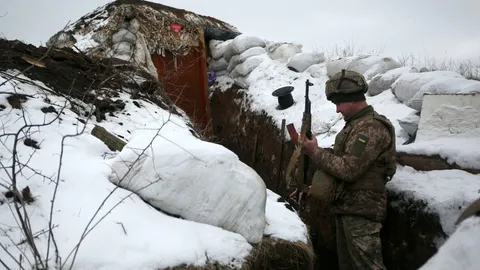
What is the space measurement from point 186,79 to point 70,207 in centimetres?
463

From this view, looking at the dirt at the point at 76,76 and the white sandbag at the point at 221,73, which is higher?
the dirt at the point at 76,76

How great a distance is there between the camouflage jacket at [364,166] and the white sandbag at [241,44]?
4.36 metres

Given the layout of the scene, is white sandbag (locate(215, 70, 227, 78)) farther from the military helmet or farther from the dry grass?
the dry grass

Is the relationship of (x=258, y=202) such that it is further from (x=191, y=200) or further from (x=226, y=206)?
(x=191, y=200)

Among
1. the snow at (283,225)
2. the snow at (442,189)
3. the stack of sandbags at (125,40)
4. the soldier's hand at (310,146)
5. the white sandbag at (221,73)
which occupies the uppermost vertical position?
the stack of sandbags at (125,40)

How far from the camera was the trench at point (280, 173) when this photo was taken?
2081 millimetres

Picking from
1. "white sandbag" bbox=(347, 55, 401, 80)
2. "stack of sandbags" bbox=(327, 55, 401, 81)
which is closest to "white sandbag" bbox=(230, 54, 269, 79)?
"stack of sandbags" bbox=(327, 55, 401, 81)

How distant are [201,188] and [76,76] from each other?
217cm

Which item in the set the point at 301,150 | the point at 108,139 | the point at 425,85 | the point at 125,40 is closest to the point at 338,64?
the point at 425,85

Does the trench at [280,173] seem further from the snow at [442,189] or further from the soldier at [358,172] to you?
the soldier at [358,172]

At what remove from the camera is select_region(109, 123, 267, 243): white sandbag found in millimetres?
1785

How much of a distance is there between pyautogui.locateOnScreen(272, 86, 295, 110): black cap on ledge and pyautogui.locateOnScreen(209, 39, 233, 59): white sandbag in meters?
2.16

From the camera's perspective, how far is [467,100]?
248 cm

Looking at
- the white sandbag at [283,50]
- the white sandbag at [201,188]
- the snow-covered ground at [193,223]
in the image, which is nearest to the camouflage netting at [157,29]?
the white sandbag at [283,50]
